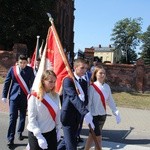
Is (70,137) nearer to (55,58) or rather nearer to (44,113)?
(44,113)

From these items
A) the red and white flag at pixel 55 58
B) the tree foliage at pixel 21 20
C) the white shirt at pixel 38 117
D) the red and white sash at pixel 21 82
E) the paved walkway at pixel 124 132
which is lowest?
the paved walkway at pixel 124 132

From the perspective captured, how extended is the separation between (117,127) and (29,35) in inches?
678

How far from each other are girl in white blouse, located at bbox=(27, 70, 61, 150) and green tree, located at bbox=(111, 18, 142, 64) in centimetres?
7897

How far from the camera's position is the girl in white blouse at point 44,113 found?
5.02 m

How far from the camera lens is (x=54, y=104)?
5125 millimetres

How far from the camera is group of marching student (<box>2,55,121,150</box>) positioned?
5.04m

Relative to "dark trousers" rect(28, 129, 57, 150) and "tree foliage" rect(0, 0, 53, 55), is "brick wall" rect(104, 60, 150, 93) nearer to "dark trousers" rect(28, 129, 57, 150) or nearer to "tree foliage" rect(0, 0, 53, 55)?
"tree foliage" rect(0, 0, 53, 55)

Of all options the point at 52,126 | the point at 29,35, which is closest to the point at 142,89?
the point at 29,35

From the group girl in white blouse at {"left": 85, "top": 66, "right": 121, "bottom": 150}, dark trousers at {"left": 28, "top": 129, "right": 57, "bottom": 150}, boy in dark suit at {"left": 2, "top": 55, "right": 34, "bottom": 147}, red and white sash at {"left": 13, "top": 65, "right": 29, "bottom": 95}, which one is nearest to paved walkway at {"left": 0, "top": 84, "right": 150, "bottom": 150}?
boy in dark suit at {"left": 2, "top": 55, "right": 34, "bottom": 147}

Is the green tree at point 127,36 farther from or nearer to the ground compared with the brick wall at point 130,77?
farther from the ground

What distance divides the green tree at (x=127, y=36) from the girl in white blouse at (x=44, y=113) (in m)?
79.0

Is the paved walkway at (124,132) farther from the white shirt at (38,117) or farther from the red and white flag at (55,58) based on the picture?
the white shirt at (38,117)

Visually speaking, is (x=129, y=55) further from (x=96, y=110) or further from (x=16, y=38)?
(x=96, y=110)

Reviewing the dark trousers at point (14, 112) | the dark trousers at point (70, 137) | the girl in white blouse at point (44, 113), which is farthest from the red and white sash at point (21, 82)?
the girl in white blouse at point (44, 113)
